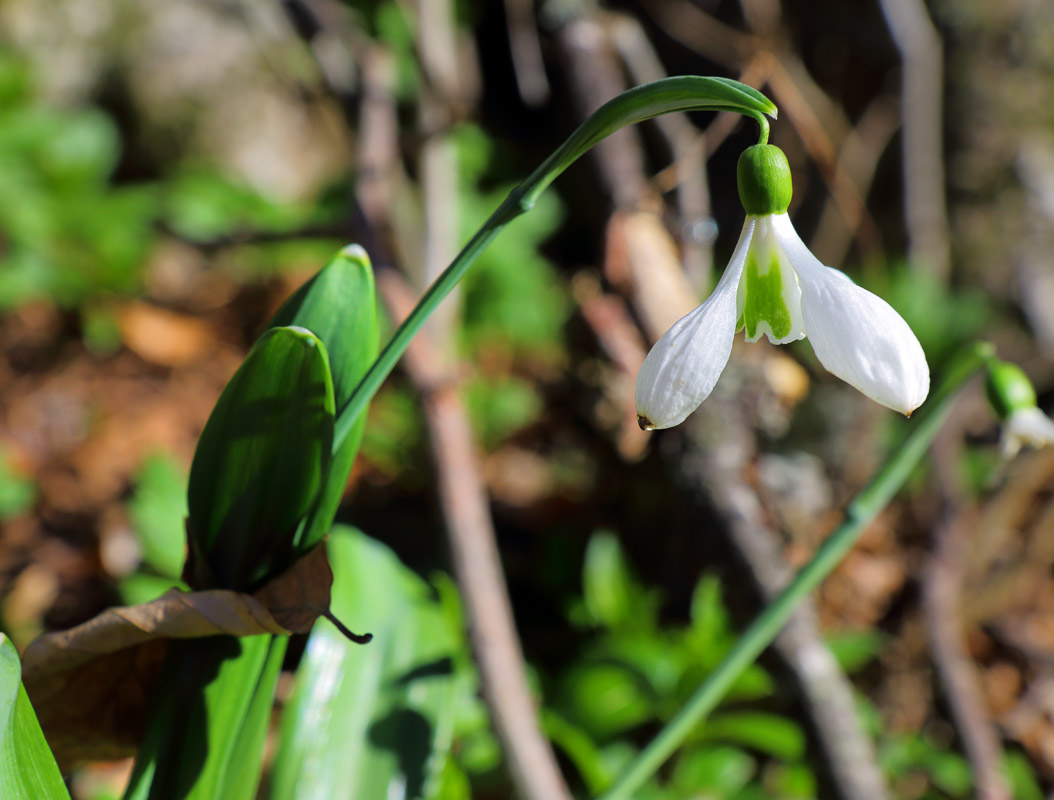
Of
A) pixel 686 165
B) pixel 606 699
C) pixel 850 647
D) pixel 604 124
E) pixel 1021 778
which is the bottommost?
pixel 1021 778

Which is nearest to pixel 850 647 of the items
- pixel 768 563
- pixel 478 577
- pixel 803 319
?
pixel 768 563

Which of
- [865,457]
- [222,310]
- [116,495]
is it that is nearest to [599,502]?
[865,457]

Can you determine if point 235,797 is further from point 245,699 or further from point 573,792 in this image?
point 573,792

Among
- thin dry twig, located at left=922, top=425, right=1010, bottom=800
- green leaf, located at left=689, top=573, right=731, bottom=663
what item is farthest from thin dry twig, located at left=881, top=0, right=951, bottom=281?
green leaf, located at left=689, top=573, right=731, bottom=663

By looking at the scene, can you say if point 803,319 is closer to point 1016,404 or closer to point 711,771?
point 1016,404

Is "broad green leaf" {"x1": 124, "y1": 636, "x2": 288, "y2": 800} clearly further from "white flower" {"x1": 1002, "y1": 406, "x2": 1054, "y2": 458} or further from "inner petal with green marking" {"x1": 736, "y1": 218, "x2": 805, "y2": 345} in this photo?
"white flower" {"x1": 1002, "y1": 406, "x2": 1054, "y2": 458}
